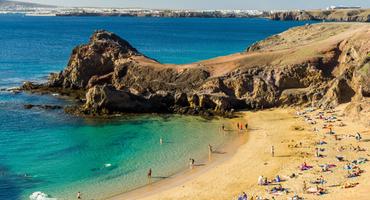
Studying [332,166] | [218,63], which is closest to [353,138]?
[332,166]

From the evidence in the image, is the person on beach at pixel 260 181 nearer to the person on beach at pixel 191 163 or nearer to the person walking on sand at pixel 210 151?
the person on beach at pixel 191 163

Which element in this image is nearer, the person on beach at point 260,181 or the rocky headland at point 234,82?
the person on beach at point 260,181

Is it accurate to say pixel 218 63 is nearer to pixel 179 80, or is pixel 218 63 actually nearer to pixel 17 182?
pixel 179 80

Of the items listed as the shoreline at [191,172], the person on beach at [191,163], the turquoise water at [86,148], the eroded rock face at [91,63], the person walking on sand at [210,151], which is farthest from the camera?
the eroded rock face at [91,63]

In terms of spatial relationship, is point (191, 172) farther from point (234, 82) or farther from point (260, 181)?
point (234, 82)

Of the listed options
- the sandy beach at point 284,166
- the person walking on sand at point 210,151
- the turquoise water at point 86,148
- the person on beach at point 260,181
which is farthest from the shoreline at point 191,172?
the person on beach at point 260,181

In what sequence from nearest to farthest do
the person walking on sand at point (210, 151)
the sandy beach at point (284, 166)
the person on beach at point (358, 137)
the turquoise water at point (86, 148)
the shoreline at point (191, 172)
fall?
the sandy beach at point (284, 166) < the shoreline at point (191, 172) < the turquoise water at point (86, 148) < the person walking on sand at point (210, 151) < the person on beach at point (358, 137)
